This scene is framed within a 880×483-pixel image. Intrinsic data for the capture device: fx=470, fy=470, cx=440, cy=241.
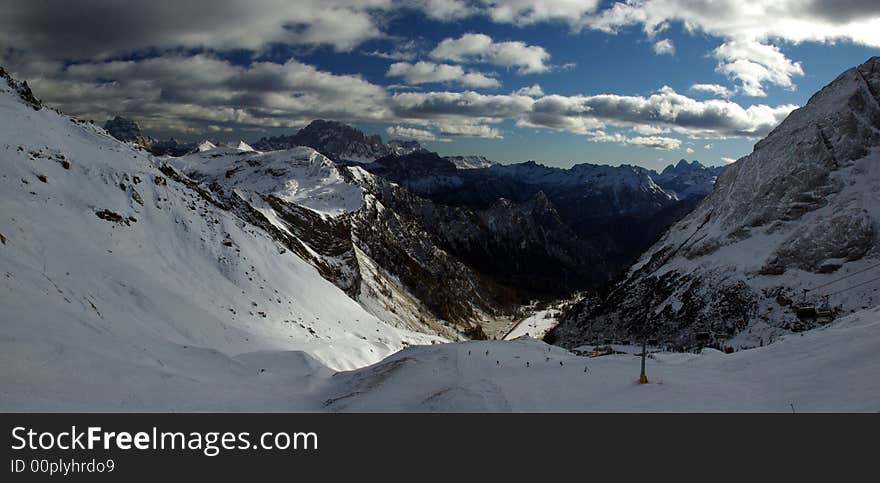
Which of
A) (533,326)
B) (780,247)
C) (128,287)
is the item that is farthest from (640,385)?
(533,326)

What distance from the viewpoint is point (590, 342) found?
8112 centimetres

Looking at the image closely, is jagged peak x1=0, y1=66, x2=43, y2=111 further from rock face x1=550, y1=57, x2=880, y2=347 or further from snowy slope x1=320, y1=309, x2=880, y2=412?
rock face x1=550, y1=57, x2=880, y2=347

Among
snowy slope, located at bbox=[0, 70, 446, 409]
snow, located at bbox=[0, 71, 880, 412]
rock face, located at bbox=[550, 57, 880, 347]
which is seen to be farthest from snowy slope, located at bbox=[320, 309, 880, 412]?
rock face, located at bbox=[550, 57, 880, 347]

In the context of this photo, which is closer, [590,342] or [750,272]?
[750,272]

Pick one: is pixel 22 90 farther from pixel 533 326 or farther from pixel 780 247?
pixel 533 326

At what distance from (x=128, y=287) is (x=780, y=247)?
83519mm

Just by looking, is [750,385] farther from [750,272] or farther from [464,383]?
[750,272]

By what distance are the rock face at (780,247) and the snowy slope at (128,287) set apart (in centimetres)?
4349

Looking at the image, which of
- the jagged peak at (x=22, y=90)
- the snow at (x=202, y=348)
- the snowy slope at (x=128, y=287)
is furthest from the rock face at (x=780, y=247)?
the jagged peak at (x=22, y=90)

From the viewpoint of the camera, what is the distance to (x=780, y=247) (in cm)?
7150

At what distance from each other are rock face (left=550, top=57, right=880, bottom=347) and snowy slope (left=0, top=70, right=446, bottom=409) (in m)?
43.5

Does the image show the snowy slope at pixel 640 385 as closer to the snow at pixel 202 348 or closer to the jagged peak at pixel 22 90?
the snow at pixel 202 348
